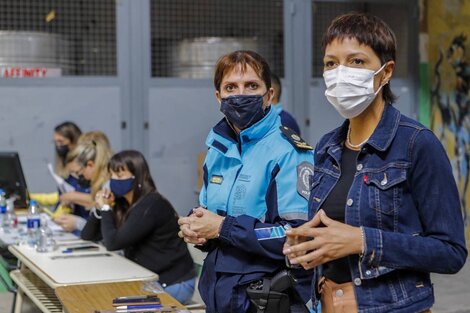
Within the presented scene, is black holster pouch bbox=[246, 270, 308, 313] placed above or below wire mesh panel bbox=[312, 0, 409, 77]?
below

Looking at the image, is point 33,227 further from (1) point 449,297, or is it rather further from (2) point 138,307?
(1) point 449,297

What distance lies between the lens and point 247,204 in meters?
3.00

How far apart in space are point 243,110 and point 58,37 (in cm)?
548

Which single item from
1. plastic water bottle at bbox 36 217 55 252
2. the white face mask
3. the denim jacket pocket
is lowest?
plastic water bottle at bbox 36 217 55 252

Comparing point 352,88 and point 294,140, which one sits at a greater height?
point 352,88

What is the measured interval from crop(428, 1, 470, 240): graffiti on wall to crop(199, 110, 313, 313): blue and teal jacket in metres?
6.11

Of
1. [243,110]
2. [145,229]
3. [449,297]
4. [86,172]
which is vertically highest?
[243,110]

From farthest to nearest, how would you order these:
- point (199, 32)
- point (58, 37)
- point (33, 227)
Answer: point (199, 32), point (58, 37), point (33, 227)

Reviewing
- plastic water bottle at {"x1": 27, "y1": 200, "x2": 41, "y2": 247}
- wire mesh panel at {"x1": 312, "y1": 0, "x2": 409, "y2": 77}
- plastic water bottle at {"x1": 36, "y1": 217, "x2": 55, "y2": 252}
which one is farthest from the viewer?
wire mesh panel at {"x1": 312, "y1": 0, "x2": 409, "y2": 77}

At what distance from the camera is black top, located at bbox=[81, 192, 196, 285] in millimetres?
5066

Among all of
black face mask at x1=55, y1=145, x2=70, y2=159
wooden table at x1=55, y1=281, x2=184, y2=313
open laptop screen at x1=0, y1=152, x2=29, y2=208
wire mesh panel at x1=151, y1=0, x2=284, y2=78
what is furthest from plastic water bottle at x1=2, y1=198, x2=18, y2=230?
wire mesh panel at x1=151, y1=0, x2=284, y2=78

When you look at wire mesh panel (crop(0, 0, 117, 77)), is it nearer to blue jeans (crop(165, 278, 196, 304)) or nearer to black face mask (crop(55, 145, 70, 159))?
black face mask (crop(55, 145, 70, 159))

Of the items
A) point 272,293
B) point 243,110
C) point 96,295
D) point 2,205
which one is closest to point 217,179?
point 243,110

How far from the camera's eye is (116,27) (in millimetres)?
8359
